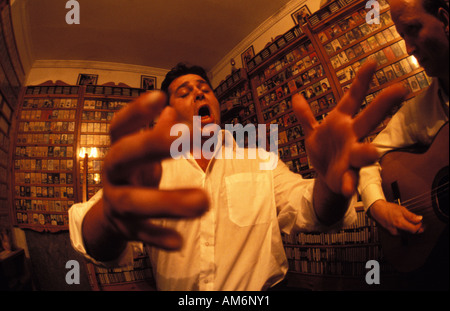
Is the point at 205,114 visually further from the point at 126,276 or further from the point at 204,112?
the point at 126,276

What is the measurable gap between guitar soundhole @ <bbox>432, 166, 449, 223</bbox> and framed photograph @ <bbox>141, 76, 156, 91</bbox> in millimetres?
949

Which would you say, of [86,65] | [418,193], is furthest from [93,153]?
[418,193]

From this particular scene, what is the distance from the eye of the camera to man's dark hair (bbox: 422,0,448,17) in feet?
1.35

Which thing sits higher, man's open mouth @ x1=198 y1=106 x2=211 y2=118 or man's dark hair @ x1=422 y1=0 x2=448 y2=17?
man's dark hair @ x1=422 y1=0 x2=448 y2=17

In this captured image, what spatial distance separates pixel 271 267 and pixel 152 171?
0.61 m

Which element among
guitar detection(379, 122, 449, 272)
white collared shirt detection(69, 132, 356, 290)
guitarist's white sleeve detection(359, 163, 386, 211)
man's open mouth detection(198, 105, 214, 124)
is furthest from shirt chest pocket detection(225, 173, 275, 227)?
guitar detection(379, 122, 449, 272)

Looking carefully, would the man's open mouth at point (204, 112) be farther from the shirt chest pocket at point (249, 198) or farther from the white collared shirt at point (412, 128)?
the white collared shirt at point (412, 128)

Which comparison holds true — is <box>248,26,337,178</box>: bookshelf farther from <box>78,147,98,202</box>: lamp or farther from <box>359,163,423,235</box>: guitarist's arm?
<box>78,147,98,202</box>: lamp

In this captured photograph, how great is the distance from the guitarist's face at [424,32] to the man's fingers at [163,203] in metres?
0.56

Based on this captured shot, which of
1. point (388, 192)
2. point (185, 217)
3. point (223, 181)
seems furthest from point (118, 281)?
point (388, 192)

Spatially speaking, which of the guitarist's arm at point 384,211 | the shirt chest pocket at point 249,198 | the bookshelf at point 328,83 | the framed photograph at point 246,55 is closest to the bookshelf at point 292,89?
the bookshelf at point 328,83

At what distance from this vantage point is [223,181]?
0.72m

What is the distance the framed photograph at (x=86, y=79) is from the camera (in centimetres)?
54

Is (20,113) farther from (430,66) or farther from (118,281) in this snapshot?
(430,66)
